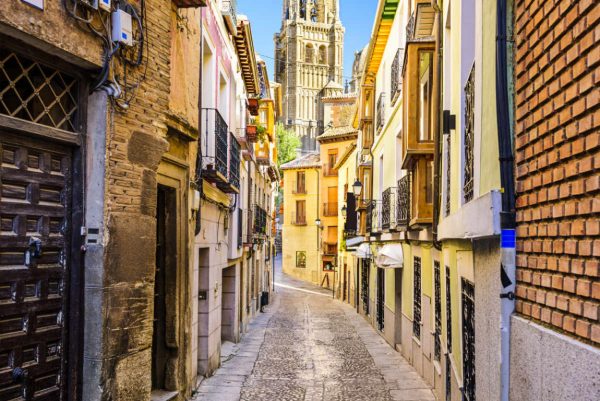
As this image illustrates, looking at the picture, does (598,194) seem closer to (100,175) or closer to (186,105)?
(100,175)

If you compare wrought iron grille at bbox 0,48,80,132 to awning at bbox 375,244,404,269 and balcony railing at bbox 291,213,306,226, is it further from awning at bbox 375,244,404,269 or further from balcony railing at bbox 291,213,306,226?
balcony railing at bbox 291,213,306,226

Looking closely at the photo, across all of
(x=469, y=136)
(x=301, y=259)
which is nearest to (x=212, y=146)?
(x=469, y=136)

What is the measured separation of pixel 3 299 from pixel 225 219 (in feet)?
31.7

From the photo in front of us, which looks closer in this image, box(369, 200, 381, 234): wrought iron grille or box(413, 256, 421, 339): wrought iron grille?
box(413, 256, 421, 339): wrought iron grille

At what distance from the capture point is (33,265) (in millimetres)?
4926

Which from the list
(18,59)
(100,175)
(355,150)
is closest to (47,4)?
(18,59)

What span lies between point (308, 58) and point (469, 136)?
111m

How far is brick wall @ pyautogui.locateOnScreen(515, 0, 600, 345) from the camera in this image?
2.98m

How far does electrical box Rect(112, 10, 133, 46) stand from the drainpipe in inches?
120

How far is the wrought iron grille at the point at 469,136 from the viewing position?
6.36 meters

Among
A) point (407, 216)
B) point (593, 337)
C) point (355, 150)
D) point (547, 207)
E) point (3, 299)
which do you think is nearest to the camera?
point (593, 337)

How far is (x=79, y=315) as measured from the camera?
211 inches

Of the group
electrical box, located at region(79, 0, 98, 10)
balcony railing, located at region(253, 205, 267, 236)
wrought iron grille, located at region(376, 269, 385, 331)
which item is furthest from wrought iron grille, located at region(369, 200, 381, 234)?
electrical box, located at region(79, 0, 98, 10)

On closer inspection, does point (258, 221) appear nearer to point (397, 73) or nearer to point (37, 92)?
point (397, 73)
